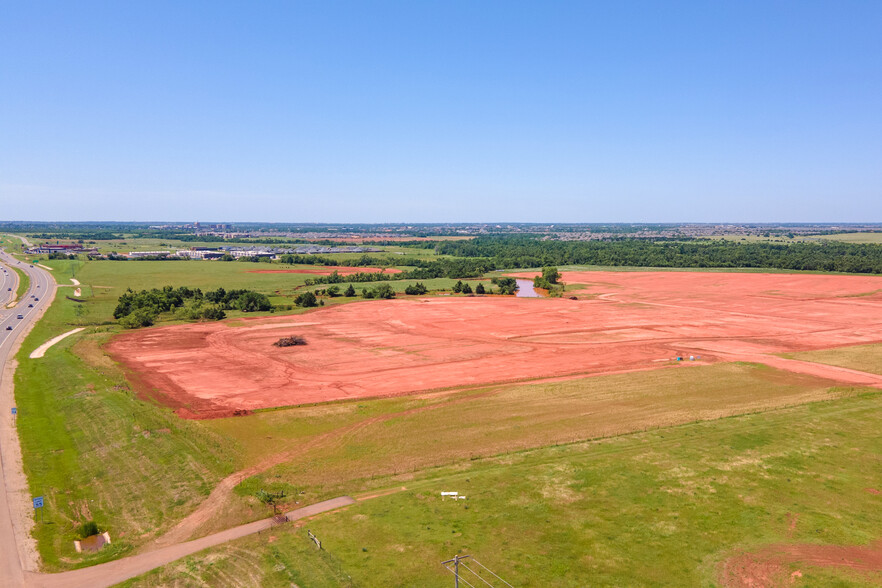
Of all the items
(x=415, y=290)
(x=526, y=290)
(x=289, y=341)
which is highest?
(x=415, y=290)

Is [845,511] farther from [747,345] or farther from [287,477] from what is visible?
[747,345]

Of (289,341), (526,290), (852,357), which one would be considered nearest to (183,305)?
(289,341)

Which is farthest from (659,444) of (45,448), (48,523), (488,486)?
(45,448)

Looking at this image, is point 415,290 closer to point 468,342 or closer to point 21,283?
point 468,342

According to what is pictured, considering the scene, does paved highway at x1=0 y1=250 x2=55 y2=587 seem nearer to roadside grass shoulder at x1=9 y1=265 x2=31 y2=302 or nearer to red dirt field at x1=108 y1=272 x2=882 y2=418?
red dirt field at x1=108 y1=272 x2=882 y2=418

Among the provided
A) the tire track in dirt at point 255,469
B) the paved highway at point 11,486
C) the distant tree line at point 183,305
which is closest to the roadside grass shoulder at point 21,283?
the distant tree line at point 183,305

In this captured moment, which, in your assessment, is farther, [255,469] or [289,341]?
[289,341]

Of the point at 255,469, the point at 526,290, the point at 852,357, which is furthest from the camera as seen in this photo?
the point at 526,290

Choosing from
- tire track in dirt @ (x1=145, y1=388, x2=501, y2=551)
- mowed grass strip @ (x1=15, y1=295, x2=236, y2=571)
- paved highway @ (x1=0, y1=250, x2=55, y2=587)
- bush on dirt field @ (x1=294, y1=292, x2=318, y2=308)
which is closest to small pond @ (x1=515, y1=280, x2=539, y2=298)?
bush on dirt field @ (x1=294, y1=292, x2=318, y2=308)

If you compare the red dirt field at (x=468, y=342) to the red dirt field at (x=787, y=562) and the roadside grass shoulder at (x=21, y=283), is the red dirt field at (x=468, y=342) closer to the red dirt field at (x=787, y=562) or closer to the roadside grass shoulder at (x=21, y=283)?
the red dirt field at (x=787, y=562)

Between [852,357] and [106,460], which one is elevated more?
[852,357]
